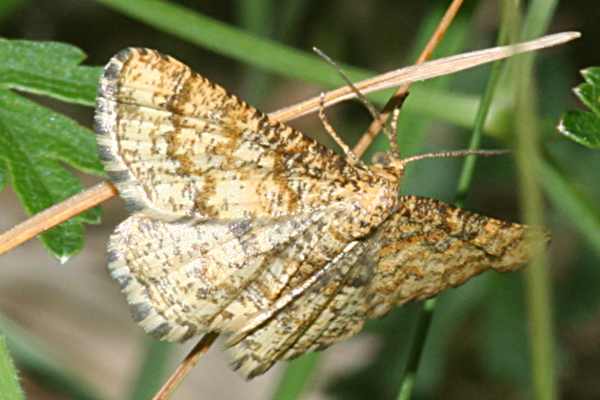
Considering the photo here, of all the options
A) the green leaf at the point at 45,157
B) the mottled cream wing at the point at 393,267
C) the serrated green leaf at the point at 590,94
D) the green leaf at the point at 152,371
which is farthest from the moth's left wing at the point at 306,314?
the green leaf at the point at 152,371

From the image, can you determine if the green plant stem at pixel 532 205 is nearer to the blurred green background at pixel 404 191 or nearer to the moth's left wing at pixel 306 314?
the moth's left wing at pixel 306 314

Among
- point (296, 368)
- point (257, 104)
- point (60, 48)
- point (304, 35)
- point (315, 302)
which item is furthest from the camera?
point (304, 35)

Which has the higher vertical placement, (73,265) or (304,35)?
(304,35)

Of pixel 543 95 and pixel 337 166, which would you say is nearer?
pixel 337 166

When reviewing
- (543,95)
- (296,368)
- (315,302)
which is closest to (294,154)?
(315,302)

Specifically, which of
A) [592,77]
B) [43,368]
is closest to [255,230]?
[592,77]

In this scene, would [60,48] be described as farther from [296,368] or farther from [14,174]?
[296,368]

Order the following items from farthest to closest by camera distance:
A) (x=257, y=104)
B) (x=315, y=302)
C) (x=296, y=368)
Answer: (x=257, y=104) → (x=296, y=368) → (x=315, y=302)
